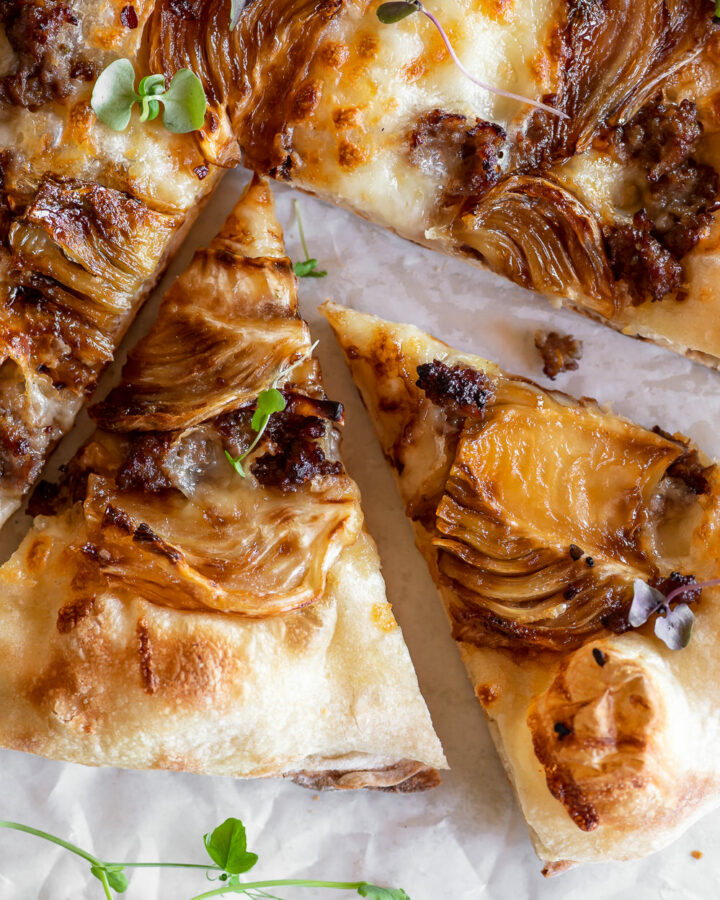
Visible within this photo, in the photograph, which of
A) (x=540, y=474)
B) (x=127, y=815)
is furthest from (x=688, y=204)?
(x=127, y=815)

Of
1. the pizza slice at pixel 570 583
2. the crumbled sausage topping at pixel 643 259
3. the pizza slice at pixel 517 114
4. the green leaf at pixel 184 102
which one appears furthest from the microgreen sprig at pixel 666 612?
the green leaf at pixel 184 102

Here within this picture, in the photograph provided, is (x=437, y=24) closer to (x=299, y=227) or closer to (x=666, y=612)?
(x=299, y=227)

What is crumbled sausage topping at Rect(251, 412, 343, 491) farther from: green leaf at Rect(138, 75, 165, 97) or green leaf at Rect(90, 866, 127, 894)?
green leaf at Rect(90, 866, 127, 894)

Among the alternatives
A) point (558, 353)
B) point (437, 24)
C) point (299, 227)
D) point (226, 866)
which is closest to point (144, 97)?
point (299, 227)

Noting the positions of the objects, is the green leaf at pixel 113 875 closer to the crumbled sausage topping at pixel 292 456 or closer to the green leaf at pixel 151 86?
the crumbled sausage topping at pixel 292 456

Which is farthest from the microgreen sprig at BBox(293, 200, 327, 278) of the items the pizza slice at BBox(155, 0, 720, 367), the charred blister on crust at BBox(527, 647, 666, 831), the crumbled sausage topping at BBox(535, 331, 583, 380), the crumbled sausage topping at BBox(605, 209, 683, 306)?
the charred blister on crust at BBox(527, 647, 666, 831)
